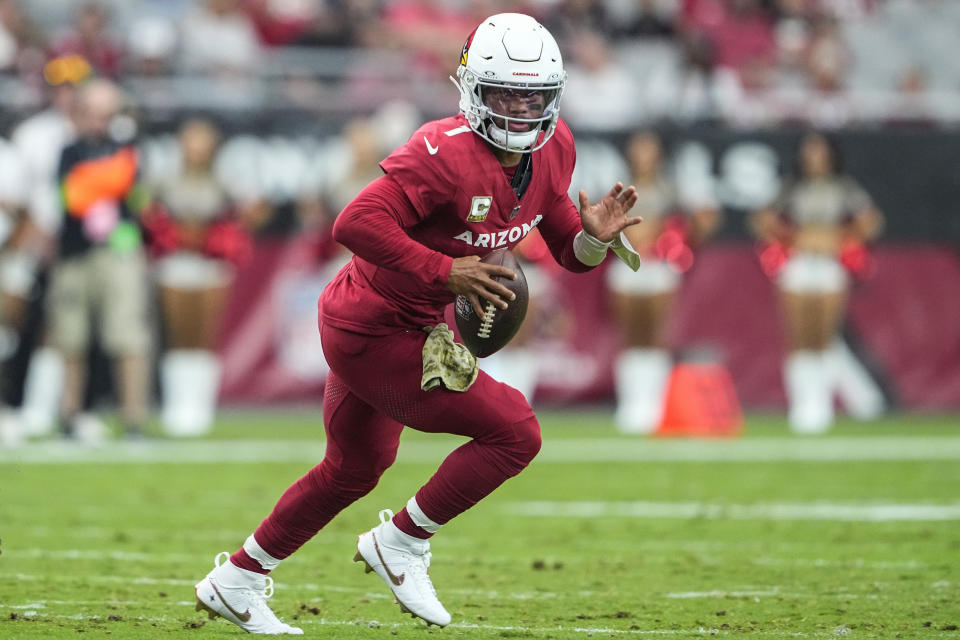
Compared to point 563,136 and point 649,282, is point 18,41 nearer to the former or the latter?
point 649,282

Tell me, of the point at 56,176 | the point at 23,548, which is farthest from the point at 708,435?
the point at 23,548

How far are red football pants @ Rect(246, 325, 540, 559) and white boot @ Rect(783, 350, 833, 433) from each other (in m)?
8.36

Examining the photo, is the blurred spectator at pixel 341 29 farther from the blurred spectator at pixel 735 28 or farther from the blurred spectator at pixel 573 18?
the blurred spectator at pixel 735 28

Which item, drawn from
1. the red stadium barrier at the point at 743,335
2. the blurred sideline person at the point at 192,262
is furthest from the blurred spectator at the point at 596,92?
the blurred sideline person at the point at 192,262

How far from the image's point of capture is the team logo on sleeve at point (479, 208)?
477 centimetres

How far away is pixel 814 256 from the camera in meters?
12.9

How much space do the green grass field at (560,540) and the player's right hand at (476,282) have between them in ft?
3.49

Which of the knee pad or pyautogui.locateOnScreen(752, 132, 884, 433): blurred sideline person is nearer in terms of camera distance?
the knee pad

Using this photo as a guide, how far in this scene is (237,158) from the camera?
1316cm

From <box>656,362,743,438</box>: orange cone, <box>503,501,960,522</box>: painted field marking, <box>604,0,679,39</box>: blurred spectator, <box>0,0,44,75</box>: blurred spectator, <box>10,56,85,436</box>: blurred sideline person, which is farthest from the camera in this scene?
<box>604,0,679,39</box>: blurred spectator

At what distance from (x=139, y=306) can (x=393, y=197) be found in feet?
21.8

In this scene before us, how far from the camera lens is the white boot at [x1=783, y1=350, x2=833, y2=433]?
42.5ft

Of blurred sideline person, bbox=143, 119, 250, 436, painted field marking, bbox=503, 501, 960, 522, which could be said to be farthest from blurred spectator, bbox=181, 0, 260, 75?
painted field marking, bbox=503, 501, 960, 522

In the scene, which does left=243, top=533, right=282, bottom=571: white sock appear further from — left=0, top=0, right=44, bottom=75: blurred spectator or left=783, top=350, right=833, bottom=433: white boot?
left=0, top=0, right=44, bottom=75: blurred spectator
